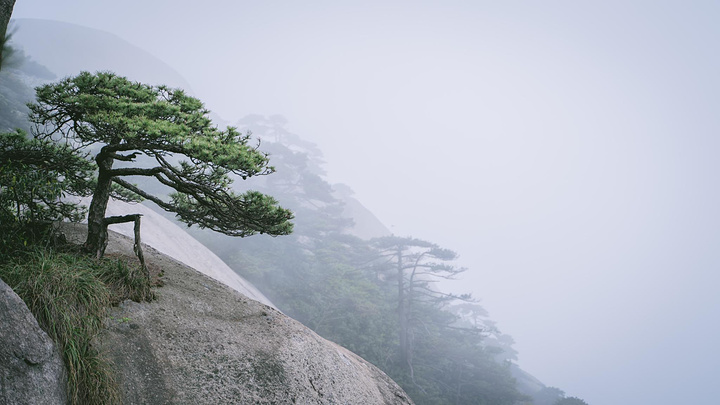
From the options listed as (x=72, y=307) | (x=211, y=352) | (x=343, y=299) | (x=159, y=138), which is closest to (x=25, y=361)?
(x=72, y=307)

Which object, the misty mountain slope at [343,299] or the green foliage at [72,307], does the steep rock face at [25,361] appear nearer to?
the green foliage at [72,307]

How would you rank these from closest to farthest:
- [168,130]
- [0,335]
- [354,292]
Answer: [0,335], [168,130], [354,292]

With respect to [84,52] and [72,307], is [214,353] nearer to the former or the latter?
[72,307]

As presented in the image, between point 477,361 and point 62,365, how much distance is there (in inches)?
1005

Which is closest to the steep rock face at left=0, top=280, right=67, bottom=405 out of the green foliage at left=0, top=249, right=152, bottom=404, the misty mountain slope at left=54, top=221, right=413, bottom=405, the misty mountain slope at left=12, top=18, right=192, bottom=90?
the green foliage at left=0, top=249, right=152, bottom=404

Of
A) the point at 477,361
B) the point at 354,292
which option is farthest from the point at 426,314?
the point at 354,292

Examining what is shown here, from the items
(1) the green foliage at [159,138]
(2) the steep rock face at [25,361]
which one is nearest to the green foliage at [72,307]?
(2) the steep rock face at [25,361]

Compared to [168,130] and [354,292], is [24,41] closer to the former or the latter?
[354,292]

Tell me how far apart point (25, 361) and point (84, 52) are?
8675cm

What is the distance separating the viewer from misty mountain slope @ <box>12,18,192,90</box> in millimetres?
60172

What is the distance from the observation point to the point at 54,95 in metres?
3.94

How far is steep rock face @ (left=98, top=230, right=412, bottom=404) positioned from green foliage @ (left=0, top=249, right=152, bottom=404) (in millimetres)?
233

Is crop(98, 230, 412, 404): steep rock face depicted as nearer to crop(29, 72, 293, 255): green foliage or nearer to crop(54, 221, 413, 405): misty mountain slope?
crop(54, 221, 413, 405): misty mountain slope

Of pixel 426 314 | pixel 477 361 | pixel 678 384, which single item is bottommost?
pixel 477 361
